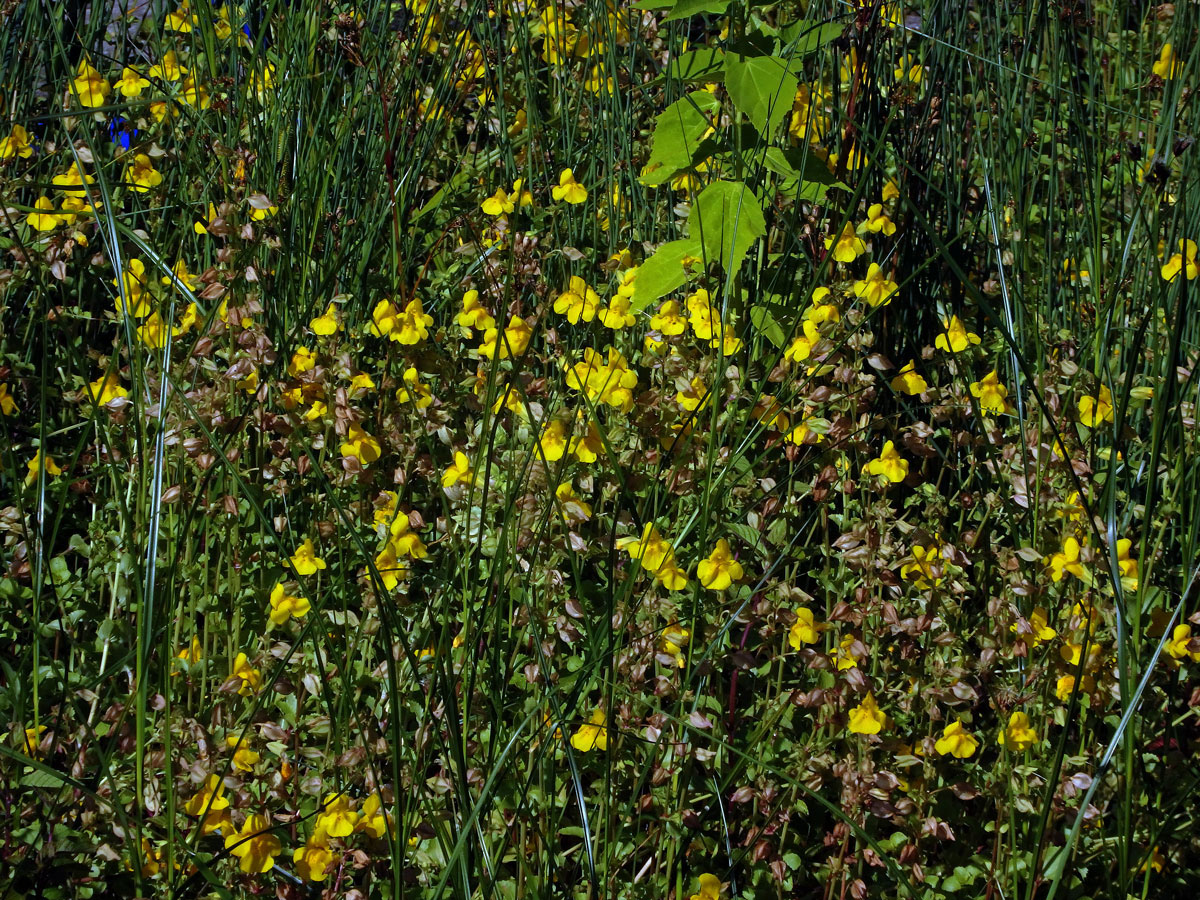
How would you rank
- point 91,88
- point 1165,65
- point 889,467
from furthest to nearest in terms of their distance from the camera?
point 1165,65
point 91,88
point 889,467

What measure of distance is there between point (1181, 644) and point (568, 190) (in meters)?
1.48

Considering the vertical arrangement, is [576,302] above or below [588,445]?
above

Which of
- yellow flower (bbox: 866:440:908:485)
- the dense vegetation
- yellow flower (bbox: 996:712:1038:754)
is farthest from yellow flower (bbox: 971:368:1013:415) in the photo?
yellow flower (bbox: 996:712:1038:754)

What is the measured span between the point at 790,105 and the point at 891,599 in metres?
0.82

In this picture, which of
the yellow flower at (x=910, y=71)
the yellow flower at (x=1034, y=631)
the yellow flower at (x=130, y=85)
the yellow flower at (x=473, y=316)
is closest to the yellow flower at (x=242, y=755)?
the yellow flower at (x=473, y=316)

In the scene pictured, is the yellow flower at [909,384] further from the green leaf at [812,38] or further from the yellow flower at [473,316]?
the yellow flower at [473,316]

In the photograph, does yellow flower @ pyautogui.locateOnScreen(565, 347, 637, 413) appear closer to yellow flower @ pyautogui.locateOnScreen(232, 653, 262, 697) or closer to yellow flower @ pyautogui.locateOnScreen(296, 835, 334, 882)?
yellow flower @ pyautogui.locateOnScreen(232, 653, 262, 697)

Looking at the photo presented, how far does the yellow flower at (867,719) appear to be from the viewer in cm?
155

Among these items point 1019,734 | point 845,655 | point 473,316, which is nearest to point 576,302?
point 473,316

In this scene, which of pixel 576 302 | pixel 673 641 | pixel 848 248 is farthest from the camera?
pixel 576 302

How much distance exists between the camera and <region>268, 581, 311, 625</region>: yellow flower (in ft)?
5.33

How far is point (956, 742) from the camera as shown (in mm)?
1618

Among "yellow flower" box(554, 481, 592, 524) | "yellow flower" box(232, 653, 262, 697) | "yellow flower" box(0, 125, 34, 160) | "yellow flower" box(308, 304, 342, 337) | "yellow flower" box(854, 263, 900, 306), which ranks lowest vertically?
"yellow flower" box(232, 653, 262, 697)

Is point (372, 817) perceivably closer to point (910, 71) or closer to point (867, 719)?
point (867, 719)
